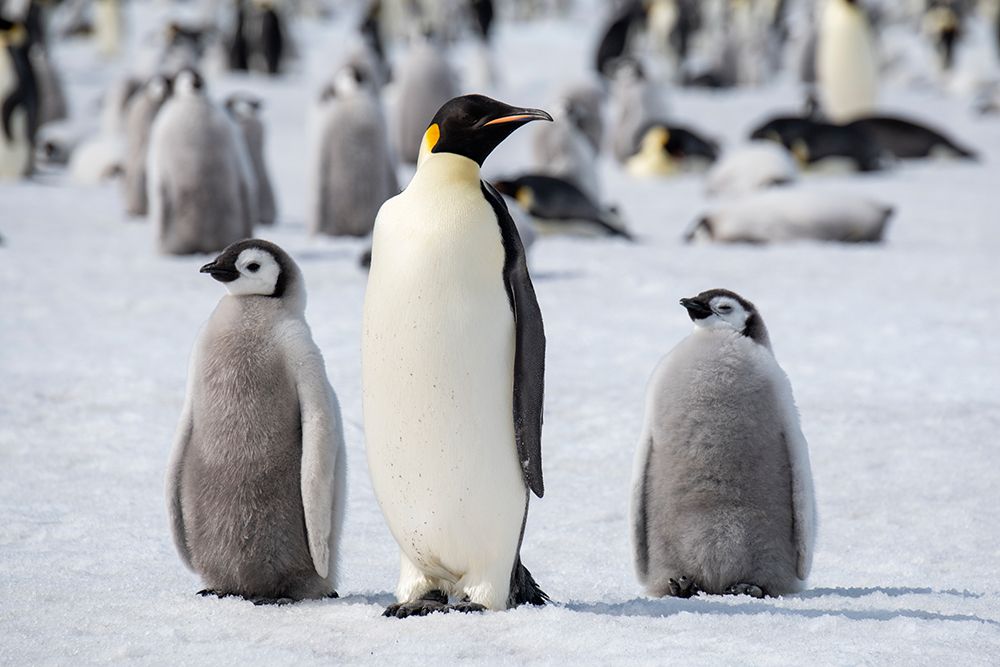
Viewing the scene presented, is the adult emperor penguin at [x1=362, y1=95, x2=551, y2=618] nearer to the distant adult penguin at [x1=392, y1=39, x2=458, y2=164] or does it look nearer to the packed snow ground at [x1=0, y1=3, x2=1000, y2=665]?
the packed snow ground at [x1=0, y1=3, x2=1000, y2=665]

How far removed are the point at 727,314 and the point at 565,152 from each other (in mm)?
8404

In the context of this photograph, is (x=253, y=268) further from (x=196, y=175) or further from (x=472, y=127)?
(x=196, y=175)

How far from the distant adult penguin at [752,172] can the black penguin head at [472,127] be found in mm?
9452

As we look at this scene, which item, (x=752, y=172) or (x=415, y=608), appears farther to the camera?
(x=752, y=172)

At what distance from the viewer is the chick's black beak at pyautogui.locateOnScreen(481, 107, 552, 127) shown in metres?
3.10

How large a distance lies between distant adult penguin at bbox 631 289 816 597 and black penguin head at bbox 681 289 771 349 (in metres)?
0.08

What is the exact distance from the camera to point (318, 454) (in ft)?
10.6

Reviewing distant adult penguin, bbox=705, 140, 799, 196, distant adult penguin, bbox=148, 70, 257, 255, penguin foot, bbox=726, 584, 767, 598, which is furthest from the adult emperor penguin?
distant adult penguin, bbox=705, 140, 799, 196

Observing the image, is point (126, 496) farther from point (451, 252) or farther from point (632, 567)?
point (451, 252)

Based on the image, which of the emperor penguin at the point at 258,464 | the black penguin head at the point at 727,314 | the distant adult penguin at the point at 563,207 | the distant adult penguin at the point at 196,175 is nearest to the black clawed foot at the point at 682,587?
the black penguin head at the point at 727,314

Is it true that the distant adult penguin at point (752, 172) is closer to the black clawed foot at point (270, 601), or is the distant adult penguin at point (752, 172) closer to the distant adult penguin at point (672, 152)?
the distant adult penguin at point (672, 152)

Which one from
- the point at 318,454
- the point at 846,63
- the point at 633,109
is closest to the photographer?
the point at 318,454

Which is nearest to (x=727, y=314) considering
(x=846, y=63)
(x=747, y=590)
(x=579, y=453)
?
(x=747, y=590)

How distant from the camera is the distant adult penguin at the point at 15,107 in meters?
12.6
